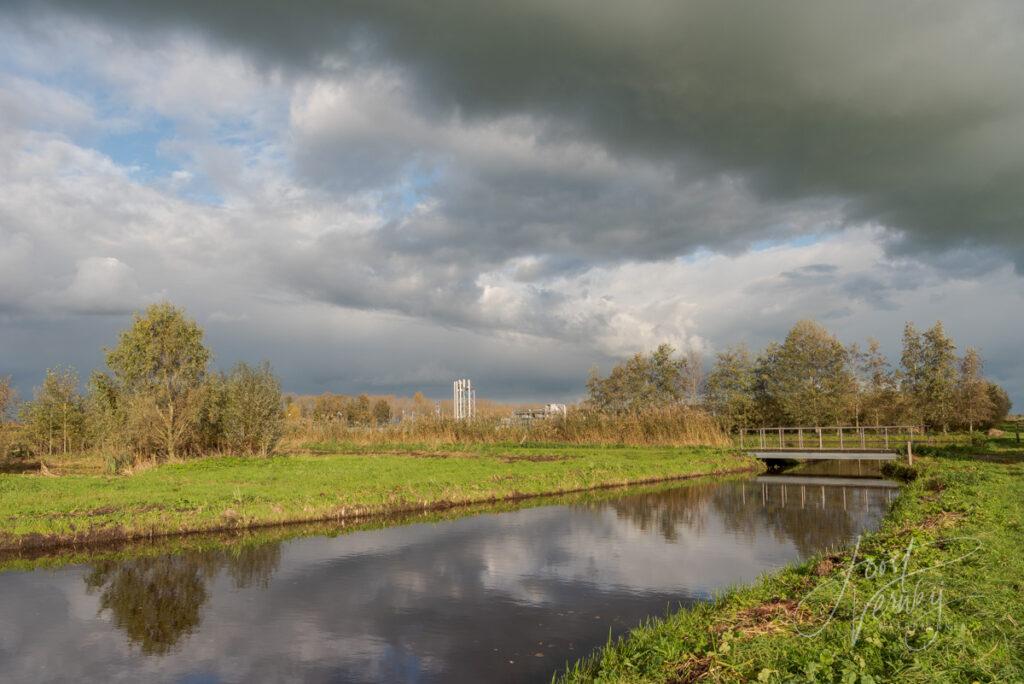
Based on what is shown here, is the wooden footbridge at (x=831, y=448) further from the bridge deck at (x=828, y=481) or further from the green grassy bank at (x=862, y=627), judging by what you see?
the green grassy bank at (x=862, y=627)

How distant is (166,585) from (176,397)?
2293 cm

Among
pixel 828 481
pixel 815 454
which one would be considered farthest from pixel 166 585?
pixel 815 454

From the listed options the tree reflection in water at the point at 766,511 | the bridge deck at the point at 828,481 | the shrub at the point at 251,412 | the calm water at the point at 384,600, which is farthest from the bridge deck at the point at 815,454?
the shrub at the point at 251,412

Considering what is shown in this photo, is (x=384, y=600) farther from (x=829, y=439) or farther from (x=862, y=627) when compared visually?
(x=829, y=439)

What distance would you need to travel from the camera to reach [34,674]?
915cm

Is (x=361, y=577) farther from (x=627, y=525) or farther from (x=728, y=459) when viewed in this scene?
(x=728, y=459)

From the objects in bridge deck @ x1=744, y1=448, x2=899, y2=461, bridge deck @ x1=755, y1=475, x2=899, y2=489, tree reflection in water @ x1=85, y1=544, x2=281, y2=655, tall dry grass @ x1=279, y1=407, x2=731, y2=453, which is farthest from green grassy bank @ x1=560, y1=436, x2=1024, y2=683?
tall dry grass @ x1=279, y1=407, x2=731, y2=453

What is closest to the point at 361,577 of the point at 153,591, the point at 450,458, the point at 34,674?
the point at 153,591

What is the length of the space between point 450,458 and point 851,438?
32.8 m

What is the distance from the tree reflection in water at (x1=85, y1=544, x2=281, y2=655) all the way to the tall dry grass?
28230 millimetres

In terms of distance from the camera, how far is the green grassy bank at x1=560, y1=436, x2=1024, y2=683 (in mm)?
6336

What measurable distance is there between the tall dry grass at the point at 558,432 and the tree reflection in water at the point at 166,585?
28.2 meters

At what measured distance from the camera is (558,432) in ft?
162

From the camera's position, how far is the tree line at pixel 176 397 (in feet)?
107
